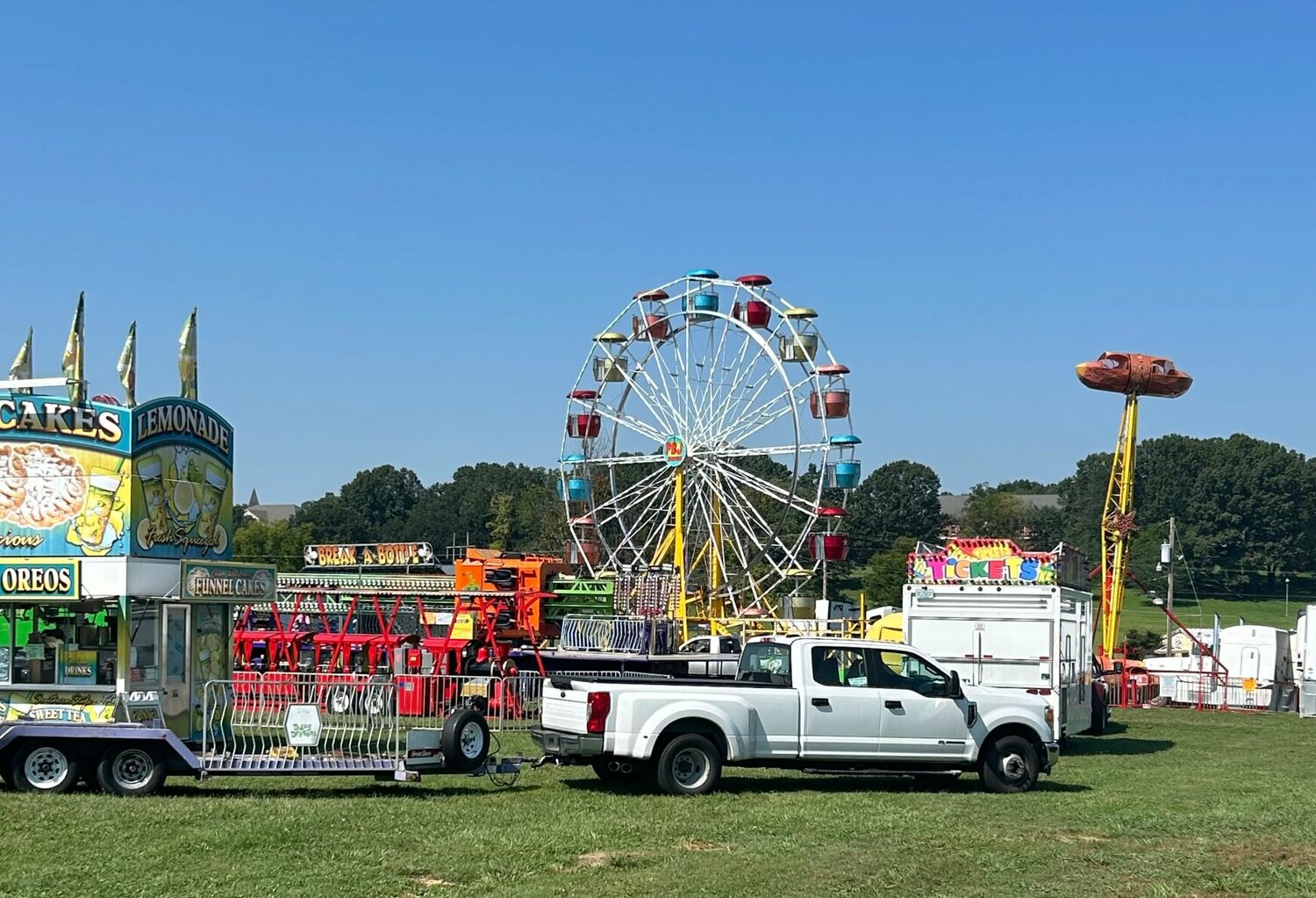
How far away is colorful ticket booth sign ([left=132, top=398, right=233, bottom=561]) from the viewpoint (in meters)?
16.6

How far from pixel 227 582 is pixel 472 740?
128 inches

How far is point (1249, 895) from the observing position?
11.4 m

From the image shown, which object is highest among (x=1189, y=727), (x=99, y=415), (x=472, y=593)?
(x=99, y=415)

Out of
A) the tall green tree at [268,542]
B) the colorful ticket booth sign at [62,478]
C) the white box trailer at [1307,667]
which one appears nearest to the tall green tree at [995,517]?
the tall green tree at [268,542]

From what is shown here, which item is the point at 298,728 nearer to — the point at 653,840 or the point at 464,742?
the point at 464,742

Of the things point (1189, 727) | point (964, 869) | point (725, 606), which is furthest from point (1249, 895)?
point (725, 606)

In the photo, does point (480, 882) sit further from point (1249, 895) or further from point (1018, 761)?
point (1018, 761)

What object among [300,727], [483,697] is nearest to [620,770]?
[300,727]

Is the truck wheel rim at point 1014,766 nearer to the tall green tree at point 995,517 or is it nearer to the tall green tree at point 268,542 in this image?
the tall green tree at point 268,542

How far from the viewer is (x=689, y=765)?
16.8 m

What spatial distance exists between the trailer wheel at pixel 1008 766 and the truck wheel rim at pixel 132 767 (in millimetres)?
9036

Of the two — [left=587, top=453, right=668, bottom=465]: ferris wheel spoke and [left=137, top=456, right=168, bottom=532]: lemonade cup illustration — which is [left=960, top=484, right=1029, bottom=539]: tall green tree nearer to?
[left=587, top=453, right=668, bottom=465]: ferris wheel spoke

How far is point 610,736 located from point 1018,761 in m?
4.85

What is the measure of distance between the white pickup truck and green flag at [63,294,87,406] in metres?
5.96
